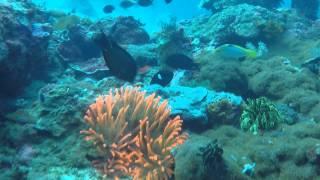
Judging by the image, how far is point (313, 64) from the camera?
9.65m

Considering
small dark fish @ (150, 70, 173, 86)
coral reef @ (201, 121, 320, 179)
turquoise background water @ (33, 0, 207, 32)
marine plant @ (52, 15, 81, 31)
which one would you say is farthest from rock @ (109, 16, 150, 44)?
turquoise background water @ (33, 0, 207, 32)

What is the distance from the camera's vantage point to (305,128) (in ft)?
19.9

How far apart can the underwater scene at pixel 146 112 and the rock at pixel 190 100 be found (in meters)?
0.02

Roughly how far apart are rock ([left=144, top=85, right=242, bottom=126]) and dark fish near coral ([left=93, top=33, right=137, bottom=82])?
A: 57 centimetres

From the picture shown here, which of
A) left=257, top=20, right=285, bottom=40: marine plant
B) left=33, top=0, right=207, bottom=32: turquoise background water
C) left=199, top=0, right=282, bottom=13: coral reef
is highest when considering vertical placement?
left=199, top=0, right=282, bottom=13: coral reef

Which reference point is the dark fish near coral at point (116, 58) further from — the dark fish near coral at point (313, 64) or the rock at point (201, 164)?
the dark fish near coral at point (313, 64)

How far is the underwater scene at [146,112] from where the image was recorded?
515cm

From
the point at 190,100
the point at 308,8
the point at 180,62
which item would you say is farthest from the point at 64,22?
the point at 308,8

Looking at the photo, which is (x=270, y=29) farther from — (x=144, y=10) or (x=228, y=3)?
(x=144, y=10)

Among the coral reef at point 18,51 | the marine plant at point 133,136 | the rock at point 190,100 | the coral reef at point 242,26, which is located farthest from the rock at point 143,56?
the marine plant at point 133,136

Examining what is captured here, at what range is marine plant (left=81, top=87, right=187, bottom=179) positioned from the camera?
201 inches

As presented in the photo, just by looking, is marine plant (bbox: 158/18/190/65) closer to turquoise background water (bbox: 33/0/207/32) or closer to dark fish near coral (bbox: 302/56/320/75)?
dark fish near coral (bbox: 302/56/320/75)

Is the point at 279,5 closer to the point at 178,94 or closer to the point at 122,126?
the point at 178,94

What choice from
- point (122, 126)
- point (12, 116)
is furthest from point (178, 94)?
point (12, 116)
